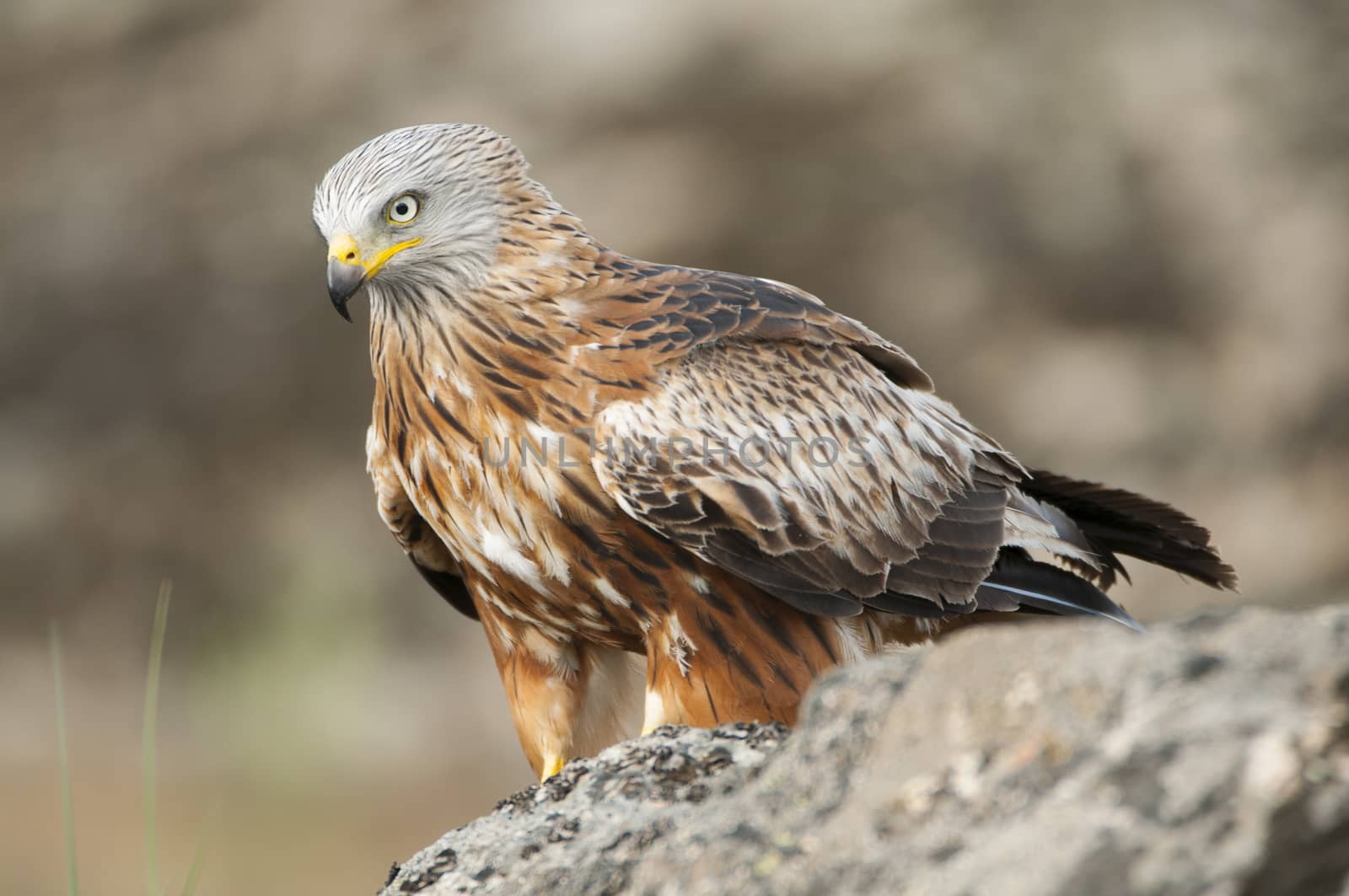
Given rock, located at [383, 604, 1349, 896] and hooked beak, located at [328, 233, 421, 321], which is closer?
rock, located at [383, 604, 1349, 896]

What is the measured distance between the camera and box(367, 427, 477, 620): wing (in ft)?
14.2

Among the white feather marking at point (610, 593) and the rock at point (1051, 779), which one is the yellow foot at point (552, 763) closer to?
the white feather marking at point (610, 593)

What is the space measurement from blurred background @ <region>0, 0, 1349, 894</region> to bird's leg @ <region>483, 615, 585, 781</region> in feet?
15.9

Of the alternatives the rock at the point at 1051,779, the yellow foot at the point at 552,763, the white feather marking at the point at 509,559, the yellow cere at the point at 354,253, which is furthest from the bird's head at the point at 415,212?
the rock at the point at 1051,779

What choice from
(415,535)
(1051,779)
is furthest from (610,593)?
(1051,779)

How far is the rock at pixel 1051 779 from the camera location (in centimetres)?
152

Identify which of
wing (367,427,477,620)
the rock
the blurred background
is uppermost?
the blurred background

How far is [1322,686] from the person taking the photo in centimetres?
160

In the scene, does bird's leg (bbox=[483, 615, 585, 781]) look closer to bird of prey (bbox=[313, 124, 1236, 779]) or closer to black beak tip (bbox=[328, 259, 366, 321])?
bird of prey (bbox=[313, 124, 1236, 779])

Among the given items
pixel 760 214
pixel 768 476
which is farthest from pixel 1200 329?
pixel 768 476

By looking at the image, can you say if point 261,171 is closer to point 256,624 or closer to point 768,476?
point 256,624

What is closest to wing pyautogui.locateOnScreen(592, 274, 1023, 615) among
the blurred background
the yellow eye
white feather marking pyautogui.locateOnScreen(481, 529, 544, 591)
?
white feather marking pyautogui.locateOnScreen(481, 529, 544, 591)

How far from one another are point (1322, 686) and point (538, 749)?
9.76 ft

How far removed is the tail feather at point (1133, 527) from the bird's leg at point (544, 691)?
1.68m
